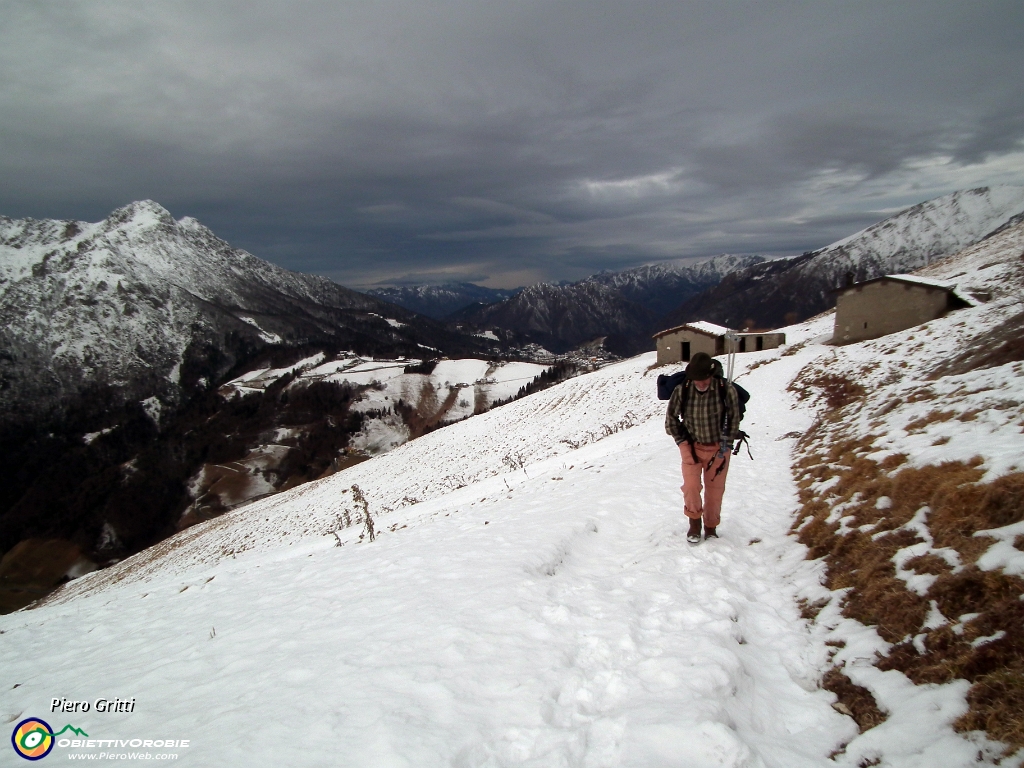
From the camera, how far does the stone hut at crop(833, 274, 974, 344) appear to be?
2992 cm

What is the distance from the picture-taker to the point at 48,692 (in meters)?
5.62

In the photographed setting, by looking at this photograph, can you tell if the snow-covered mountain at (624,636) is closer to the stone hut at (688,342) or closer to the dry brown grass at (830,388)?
the dry brown grass at (830,388)

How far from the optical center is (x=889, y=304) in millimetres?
31406

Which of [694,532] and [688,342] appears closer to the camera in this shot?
[694,532]

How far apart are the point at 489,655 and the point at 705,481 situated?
447 cm

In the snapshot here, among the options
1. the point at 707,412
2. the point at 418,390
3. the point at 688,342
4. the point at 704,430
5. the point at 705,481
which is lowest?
the point at 418,390

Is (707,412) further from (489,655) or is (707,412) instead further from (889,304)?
(889,304)

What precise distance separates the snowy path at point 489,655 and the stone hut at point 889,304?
30698mm

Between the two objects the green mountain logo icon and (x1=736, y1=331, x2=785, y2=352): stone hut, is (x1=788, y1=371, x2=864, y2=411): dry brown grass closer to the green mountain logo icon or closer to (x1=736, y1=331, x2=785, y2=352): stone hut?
the green mountain logo icon

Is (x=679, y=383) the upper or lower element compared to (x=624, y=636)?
upper

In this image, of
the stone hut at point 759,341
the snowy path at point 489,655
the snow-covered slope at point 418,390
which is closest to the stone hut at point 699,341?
the stone hut at point 759,341

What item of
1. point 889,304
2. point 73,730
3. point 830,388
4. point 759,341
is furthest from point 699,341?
point 73,730

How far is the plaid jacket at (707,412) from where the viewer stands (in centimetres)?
693

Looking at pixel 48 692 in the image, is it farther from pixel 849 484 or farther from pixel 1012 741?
pixel 849 484
